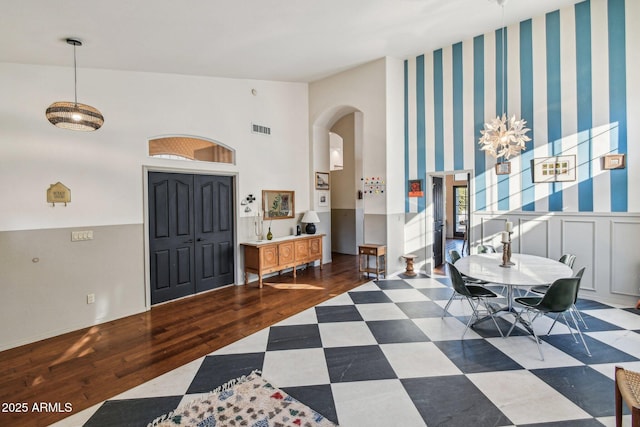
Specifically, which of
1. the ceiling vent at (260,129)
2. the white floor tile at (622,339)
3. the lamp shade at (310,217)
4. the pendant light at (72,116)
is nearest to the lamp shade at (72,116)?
the pendant light at (72,116)

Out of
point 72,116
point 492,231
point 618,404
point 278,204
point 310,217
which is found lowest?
point 618,404

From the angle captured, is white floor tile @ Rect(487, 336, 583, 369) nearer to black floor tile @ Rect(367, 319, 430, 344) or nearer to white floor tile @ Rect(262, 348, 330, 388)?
black floor tile @ Rect(367, 319, 430, 344)

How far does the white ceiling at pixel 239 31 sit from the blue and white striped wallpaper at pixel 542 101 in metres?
0.35

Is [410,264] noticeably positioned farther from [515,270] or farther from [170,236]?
[170,236]

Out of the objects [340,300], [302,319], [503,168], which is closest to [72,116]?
[302,319]

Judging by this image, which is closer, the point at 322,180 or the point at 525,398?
the point at 525,398

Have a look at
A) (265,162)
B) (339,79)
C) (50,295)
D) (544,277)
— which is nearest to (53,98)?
(50,295)

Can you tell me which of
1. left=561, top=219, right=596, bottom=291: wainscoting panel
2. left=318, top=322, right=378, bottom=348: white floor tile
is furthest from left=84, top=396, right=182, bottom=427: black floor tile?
left=561, top=219, right=596, bottom=291: wainscoting panel

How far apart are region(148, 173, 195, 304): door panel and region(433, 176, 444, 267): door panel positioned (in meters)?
4.81

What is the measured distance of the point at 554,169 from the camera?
15.9 ft

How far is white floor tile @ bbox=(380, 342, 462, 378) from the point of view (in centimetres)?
274

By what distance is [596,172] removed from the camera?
4.53 metres

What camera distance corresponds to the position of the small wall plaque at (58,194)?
12.0 feet

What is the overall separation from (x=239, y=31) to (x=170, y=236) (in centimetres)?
318
